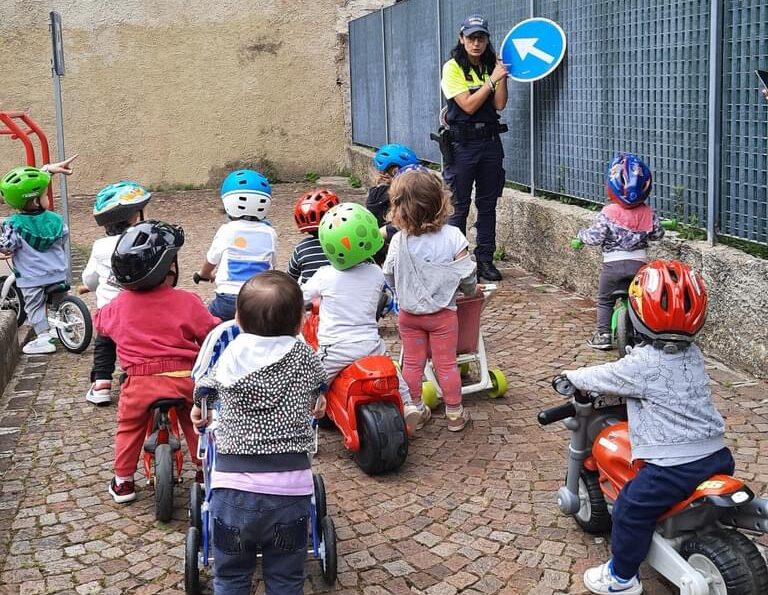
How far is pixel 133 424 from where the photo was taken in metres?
4.51

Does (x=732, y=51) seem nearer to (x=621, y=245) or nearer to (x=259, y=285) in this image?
(x=621, y=245)

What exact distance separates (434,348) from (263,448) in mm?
2187

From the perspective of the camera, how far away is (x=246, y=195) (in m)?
5.82

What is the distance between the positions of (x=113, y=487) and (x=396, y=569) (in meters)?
1.56

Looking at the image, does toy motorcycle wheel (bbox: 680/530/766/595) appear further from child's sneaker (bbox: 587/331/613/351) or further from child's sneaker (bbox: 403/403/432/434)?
child's sneaker (bbox: 587/331/613/351)

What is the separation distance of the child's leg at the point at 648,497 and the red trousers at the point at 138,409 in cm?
197

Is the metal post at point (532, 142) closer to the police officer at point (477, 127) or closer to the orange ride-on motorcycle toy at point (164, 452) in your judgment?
the police officer at point (477, 127)

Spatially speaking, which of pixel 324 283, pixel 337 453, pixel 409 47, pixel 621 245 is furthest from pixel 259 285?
pixel 409 47

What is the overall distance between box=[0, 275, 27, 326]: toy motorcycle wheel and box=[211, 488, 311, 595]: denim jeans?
16.5 ft

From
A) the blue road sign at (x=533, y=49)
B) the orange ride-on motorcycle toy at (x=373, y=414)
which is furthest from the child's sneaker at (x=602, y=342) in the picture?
the blue road sign at (x=533, y=49)

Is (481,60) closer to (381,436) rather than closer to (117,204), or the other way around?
(117,204)

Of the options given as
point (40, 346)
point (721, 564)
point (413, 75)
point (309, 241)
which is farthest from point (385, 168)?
point (413, 75)

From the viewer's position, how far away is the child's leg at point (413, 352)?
17.6 ft

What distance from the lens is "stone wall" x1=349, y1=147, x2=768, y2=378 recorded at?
227 inches
